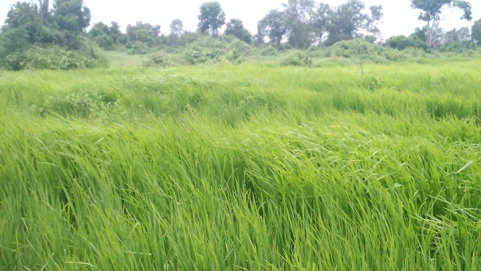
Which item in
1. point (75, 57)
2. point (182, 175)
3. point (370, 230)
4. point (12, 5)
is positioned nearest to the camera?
point (370, 230)

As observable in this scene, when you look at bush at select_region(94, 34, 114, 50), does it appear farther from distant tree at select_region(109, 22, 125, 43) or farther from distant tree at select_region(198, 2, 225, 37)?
distant tree at select_region(198, 2, 225, 37)

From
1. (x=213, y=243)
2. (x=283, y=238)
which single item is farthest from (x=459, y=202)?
(x=213, y=243)

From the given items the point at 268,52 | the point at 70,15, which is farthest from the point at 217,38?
the point at 70,15

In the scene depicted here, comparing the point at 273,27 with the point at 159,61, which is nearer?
the point at 159,61

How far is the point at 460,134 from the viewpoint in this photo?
93.9 inches

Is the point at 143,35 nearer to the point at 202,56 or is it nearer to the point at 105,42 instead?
the point at 105,42

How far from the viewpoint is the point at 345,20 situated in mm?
35094

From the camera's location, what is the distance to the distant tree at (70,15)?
17.6 m

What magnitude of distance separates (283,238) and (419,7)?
117ft

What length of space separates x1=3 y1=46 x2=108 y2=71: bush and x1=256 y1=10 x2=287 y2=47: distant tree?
2462 cm

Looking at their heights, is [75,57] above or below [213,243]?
above

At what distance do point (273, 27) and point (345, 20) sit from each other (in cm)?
743

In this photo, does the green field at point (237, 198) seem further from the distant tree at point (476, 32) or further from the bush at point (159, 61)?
the distant tree at point (476, 32)

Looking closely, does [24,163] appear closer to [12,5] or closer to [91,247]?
[91,247]
